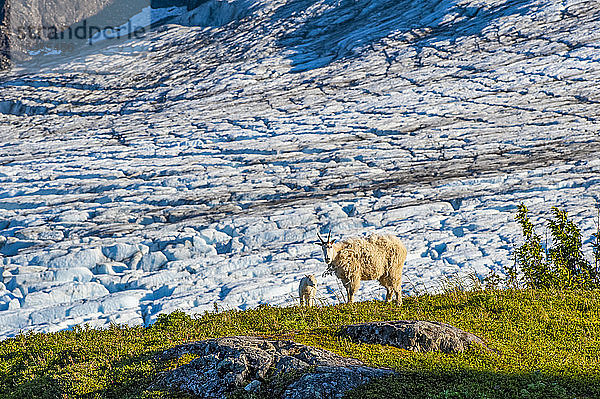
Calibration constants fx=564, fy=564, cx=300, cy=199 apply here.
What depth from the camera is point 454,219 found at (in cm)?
1684

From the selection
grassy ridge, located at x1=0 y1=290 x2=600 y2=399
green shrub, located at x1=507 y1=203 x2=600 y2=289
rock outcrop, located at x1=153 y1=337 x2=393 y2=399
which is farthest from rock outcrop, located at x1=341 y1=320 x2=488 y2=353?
green shrub, located at x1=507 y1=203 x2=600 y2=289

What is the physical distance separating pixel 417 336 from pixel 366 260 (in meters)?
3.43

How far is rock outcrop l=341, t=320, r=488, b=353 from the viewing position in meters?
6.01

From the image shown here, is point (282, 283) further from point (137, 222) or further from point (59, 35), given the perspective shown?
point (59, 35)

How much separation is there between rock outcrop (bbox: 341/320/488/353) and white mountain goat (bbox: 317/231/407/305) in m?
2.93

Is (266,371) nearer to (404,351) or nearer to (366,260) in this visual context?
(404,351)

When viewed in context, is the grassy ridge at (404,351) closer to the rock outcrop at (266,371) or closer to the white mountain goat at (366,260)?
the rock outcrop at (266,371)

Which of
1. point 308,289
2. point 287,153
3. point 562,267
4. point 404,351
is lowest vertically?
point 308,289

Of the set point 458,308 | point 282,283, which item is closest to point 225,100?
point 282,283

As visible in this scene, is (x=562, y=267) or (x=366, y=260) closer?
(x=562, y=267)

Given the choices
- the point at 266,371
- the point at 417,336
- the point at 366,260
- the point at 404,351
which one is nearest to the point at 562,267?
the point at 366,260

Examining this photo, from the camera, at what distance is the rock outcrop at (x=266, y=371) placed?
501 cm

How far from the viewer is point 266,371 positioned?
5.37 meters

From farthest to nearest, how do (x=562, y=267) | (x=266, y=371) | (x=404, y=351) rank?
(x=562, y=267), (x=404, y=351), (x=266, y=371)
